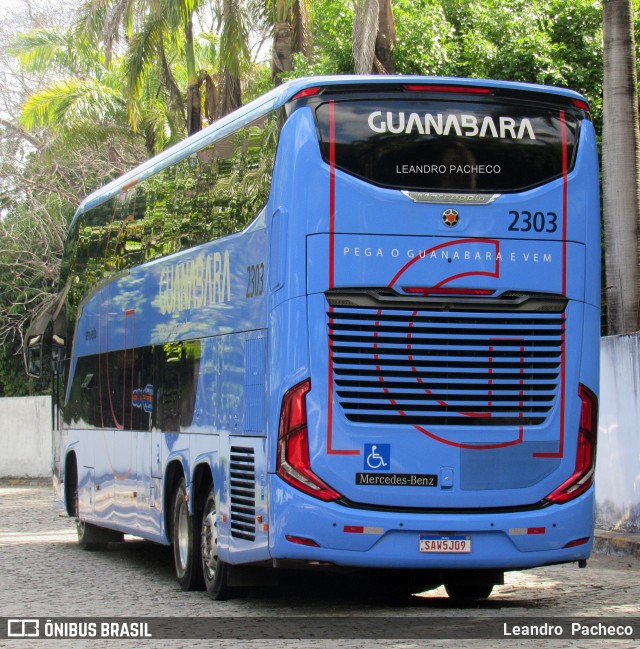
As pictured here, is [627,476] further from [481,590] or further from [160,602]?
[160,602]

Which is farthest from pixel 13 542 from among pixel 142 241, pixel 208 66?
pixel 208 66

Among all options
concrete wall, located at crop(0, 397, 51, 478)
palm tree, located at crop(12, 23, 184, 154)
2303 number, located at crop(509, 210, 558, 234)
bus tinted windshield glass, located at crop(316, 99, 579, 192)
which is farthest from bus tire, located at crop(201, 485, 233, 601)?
concrete wall, located at crop(0, 397, 51, 478)

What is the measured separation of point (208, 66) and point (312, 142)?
83.1 ft

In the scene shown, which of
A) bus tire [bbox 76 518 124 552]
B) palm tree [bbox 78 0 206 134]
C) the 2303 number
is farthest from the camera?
palm tree [bbox 78 0 206 134]

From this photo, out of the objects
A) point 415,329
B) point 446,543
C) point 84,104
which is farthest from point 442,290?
point 84,104

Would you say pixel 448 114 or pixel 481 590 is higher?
pixel 448 114

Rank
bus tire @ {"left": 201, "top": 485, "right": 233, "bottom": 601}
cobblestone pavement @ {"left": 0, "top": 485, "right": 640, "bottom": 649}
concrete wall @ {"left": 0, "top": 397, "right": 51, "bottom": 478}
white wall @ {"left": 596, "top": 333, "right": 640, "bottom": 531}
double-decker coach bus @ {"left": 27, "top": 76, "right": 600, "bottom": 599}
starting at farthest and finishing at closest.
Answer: concrete wall @ {"left": 0, "top": 397, "right": 51, "bottom": 478}, white wall @ {"left": 596, "top": 333, "right": 640, "bottom": 531}, bus tire @ {"left": 201, "top": 485, "right": 233, "bottom": 601}, double-decker coach bus @ {"left": 27, "top": 76, "right": 600, "bottom": 599}, cobblestone pavement @ {"left": 0, "top": 485, "right": 640, "bottom": 649}

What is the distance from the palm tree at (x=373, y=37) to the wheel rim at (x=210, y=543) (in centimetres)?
1008

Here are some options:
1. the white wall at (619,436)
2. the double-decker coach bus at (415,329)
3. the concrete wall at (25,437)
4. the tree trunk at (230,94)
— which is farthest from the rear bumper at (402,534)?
the concrete wall at (25,437)

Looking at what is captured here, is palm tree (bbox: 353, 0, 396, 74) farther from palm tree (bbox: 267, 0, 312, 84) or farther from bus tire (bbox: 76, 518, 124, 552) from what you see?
bus tire (bbox: 76, 518, 124, 552)

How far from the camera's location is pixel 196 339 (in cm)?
1197

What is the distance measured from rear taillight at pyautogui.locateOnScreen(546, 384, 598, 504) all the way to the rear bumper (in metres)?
0.14

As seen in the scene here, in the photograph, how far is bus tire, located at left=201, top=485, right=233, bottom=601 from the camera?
11.1 metres

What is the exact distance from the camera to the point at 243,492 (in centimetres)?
1049
